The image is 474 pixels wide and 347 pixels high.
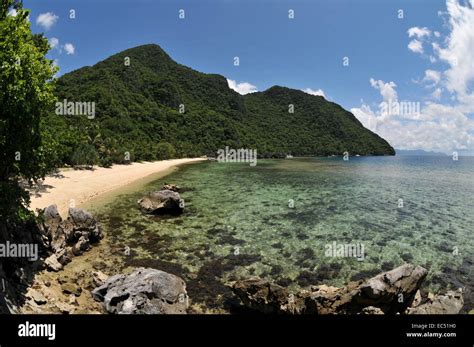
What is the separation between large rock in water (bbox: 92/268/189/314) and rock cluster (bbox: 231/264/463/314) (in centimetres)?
270

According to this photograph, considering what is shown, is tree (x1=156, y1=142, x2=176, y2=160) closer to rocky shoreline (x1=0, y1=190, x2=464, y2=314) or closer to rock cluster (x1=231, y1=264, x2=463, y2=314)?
rocky shoreline (x1=0, y1=190, x2=464, y2=314)

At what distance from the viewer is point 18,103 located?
12.6m

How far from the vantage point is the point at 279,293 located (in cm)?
1320

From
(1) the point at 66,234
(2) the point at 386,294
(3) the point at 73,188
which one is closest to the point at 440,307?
(2) the point at 386,294

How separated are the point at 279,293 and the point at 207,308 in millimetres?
3341

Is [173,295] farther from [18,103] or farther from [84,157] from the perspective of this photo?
[84,157]

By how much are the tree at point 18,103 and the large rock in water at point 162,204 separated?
14599 millimetres

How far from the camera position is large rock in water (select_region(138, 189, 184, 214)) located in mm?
29294

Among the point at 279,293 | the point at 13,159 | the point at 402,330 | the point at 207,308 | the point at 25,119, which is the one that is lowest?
the point at 207,308

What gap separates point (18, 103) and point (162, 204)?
1790 cm

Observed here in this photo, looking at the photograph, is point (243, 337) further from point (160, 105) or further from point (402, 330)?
point (160, 105)

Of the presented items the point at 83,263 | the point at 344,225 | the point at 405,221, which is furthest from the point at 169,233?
the point at 405,221

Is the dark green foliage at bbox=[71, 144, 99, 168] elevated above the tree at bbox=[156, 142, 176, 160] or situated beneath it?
situated beneath

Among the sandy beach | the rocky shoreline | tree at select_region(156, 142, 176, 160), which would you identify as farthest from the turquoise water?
tree at select_region(156, 142, 176, 160)
